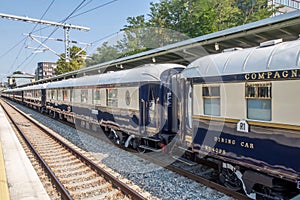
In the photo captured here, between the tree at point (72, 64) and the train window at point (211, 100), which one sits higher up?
the tree at point (72, 64)

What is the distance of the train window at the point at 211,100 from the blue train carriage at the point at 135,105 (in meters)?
2.15

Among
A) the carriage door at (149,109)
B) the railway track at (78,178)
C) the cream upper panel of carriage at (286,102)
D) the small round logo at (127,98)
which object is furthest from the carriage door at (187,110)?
the small round logo at (127,98)

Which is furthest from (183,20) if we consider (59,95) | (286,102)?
(286,102)

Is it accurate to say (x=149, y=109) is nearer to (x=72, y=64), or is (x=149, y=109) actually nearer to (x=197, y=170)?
(x=197, y=170)

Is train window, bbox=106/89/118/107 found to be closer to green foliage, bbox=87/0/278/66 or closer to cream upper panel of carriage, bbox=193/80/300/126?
cream upper panel of carriage, bbox=193/80/300/126

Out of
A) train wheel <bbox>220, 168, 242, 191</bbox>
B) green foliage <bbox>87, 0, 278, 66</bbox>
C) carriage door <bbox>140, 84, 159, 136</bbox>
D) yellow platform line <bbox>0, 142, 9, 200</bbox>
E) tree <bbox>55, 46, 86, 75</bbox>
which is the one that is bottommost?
yellow platform line <bbox>0, 142, 9, 200</bbox>

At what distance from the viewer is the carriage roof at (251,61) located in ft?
16.0

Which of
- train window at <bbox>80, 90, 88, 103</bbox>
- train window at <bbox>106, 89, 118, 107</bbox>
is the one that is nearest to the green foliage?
train window at <bbox>80, 90, 88, 103</bbox>

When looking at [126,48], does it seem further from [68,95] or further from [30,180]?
[30,180]

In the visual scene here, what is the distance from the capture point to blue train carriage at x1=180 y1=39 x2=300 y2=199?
479 cm

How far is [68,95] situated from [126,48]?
19777 mm

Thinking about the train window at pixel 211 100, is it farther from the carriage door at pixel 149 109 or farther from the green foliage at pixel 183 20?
the green foliage at pixel 183 20

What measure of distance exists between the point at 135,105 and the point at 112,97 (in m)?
Result: 2.06

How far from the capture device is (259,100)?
536cm
